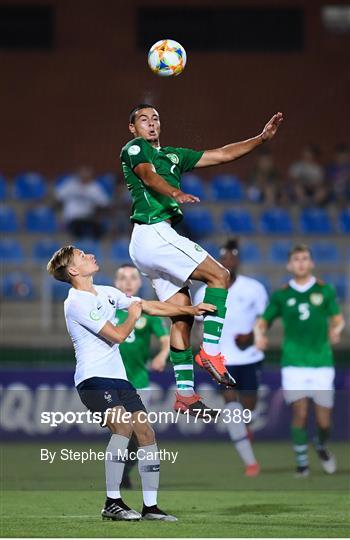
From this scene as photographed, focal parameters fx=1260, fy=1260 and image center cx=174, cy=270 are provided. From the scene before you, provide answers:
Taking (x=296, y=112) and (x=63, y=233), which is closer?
(x=63, y=233)

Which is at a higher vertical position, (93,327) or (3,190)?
(3,190)

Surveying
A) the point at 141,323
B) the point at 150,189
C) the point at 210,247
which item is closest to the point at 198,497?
the point at 141,323

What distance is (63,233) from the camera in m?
17.5

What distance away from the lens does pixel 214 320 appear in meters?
8.20

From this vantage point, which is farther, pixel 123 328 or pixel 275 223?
pixel 275 223

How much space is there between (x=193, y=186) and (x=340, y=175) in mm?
2125

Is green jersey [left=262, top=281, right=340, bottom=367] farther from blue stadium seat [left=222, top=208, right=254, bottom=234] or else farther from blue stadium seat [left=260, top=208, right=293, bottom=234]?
blue stadium seat [left=260, top=208, right=293, bottom=234]

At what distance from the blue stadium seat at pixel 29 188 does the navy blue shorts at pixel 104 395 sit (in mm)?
10278

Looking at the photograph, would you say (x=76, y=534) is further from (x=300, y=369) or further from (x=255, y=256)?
(x=255, y=256)

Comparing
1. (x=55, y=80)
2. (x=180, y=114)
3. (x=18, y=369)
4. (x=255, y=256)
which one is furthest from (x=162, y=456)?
(x=55, y=80)

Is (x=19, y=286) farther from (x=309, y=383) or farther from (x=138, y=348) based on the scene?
(x=138, y=348)

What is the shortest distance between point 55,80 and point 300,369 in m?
10.0

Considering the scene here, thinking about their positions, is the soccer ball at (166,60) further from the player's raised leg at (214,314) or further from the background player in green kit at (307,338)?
the background player in green kit at (307,338)

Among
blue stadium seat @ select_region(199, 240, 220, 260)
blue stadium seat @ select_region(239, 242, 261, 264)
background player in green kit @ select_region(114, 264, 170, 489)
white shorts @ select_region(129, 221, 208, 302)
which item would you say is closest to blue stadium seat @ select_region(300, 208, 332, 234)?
blue stadium seat @ select_region(239, 242, 261, 264)
